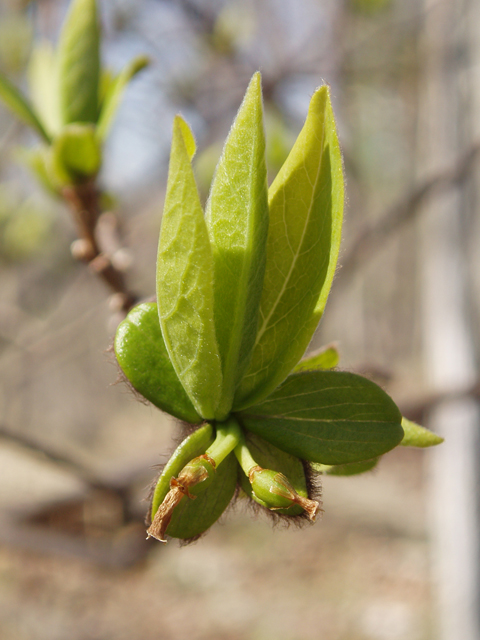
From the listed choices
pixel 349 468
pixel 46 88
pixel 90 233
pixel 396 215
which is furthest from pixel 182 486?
pixel 396 215

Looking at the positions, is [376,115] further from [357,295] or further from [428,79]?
[357,295]

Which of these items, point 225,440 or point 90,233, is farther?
point 90,233

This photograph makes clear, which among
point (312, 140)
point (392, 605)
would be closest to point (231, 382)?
point (312, 140)

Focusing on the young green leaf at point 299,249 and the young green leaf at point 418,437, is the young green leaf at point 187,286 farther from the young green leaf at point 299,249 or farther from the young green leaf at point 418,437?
the young green leaf at point 418,437

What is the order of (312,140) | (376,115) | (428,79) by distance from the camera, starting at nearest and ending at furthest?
1. (312,140)
2. (428,79)
3. (376,115)

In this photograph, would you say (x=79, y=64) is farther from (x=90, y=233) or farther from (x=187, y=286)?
(x=187, y=286)

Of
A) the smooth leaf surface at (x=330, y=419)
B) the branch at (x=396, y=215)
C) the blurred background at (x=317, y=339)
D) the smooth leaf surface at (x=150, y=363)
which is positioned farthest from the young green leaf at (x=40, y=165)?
the branch at (x=396, y=215)
